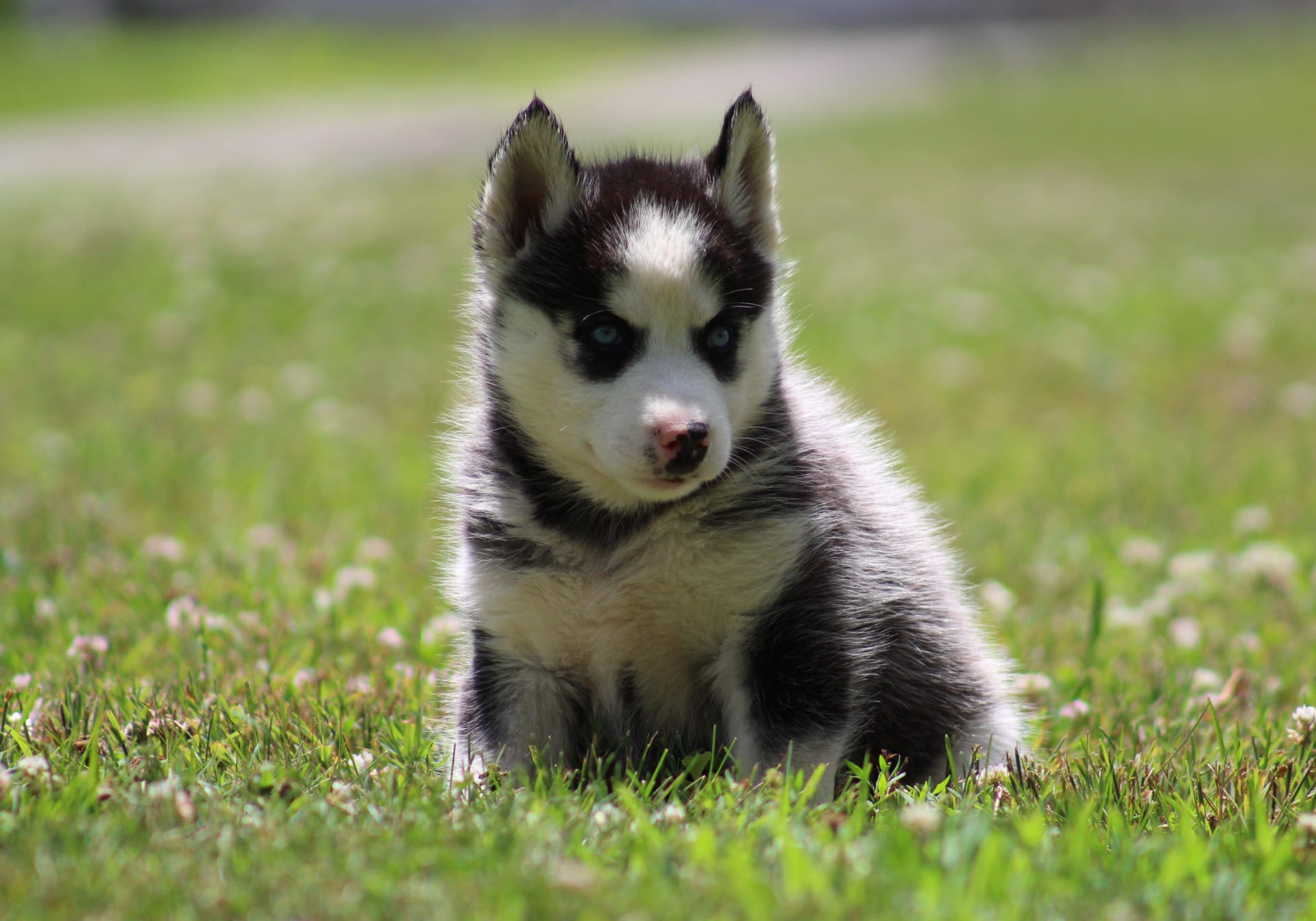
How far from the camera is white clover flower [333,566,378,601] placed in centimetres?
450

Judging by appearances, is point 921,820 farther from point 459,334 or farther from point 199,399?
point 459,334

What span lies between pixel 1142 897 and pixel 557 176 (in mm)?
2149

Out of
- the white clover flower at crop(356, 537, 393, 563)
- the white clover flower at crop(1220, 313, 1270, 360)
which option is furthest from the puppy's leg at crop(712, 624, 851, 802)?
the white clover flower at crop(1220, 313, 1270, 360)

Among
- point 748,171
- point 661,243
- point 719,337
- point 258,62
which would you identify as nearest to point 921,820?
point 719,337

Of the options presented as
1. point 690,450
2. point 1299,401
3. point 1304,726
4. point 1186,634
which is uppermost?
point 690,450

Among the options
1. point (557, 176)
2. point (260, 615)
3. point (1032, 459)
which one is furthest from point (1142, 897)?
point (1032, 459)

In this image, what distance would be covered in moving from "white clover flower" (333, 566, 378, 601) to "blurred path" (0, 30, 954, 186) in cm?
730

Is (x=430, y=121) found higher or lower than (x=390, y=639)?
higher

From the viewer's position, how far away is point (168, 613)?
4234 millimetres

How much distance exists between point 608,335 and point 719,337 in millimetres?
288

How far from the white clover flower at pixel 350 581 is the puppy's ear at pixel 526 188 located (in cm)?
151

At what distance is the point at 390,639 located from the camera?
4.13 m

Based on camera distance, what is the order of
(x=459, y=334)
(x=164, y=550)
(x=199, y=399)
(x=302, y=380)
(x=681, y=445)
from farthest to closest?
(x=459, y=334)
(x=302, y=380)
(x=199, y=399)
(x=164, y=550)
(x=681, y=445)

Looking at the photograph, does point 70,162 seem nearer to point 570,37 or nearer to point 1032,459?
point 1032,459
